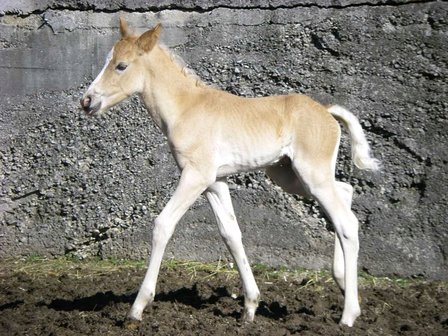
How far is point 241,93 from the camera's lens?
6.28m

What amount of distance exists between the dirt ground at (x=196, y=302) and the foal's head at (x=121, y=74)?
135 cm

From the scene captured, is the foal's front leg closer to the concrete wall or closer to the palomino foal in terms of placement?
the palomino foal

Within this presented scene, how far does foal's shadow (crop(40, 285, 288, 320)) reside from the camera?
5.09m

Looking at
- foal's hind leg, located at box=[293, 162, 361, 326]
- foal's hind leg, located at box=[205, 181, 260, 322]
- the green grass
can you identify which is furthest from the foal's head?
the green grass

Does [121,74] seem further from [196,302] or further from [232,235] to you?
[196,302]

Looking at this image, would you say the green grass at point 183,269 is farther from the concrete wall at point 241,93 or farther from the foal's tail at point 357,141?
the foal's tail at point 357,141

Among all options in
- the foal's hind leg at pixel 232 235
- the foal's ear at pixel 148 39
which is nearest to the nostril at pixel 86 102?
the foal's ear at pixel 148 39

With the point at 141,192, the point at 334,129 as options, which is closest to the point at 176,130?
the point at 334,129

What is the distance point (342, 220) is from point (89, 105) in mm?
1764

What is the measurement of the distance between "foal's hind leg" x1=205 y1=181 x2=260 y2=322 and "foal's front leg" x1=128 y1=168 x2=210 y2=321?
0.34 meters

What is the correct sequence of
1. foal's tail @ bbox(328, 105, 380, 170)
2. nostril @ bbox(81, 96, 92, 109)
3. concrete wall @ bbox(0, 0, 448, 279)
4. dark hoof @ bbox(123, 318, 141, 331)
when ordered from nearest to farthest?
1. dark hoof @ bbox(123, 318, 141, 331)
2. nostril @ bbox(81, 96, 92, 109)
3. foal's tail @ bbox(328, 105, 380, 170)
4. concrete wall @ bbox(0, 0, 448, 279)

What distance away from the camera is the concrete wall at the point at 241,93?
6.00 metres

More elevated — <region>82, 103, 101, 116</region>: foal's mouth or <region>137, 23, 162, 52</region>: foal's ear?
<region>137, 23, 162, 52</region>: foal's ear

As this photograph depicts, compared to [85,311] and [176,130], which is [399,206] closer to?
[176,130]
